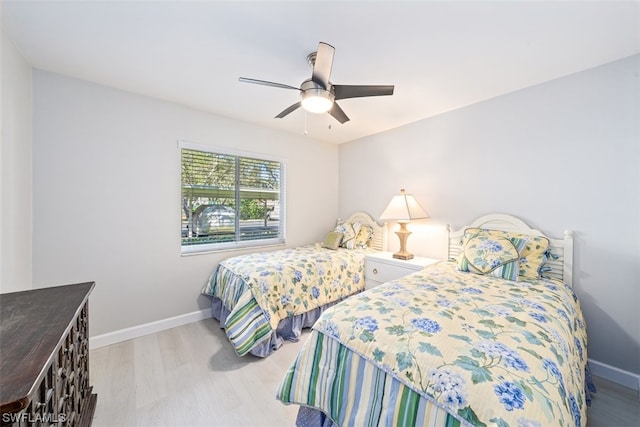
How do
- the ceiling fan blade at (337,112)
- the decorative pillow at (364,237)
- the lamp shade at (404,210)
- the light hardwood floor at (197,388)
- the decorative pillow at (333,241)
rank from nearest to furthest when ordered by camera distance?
1. the light hardwood floor at (197,388)
2. the ceiling fan blade at (337,112)
3. the lamp shade at (404,210)
4. the decorative pillow at (333,241)
5. the decorative pillow at (364,237)

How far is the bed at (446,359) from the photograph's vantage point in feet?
2.82

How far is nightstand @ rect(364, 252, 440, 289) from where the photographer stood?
2678 millimetres

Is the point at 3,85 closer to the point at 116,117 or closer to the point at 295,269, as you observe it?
the point at 116,117

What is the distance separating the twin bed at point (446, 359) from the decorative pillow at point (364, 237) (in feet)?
5.34

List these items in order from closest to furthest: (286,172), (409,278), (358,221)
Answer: (409,278) < (286,172) < (358,221)

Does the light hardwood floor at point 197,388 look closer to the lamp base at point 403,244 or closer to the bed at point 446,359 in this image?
the bed at point 446,359

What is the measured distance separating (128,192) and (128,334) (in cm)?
139

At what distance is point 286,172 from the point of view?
11.9ft

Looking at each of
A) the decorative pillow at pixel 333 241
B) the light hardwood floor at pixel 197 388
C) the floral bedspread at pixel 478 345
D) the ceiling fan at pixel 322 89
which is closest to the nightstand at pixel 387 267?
the decorative pillow at pixel 333 241

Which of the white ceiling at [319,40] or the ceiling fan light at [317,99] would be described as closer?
the white ceiling at [319,40]

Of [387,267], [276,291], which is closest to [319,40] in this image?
[276,291]

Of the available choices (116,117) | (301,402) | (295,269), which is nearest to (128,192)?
(116,117)

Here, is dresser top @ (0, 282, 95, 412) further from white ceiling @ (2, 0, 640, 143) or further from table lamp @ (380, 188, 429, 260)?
table lamp @ (380, 188, 429, 260)

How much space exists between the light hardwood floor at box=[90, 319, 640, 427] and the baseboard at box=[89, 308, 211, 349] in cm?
7
